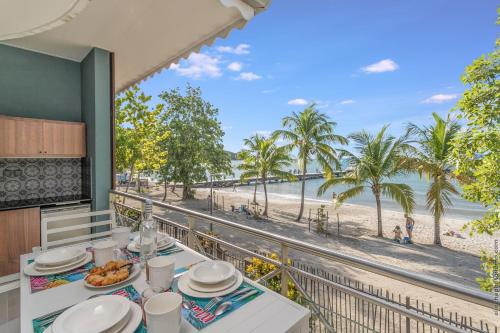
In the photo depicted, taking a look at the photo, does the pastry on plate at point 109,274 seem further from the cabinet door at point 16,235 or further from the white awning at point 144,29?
the cabinet door at point 16,235

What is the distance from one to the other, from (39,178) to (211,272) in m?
3.40

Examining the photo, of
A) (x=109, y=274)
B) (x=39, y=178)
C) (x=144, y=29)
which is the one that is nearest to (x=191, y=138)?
(x=39, y=178)

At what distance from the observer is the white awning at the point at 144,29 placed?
229 centimetres

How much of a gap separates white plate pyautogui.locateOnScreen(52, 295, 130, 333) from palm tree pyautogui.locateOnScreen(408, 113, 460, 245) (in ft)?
35.0

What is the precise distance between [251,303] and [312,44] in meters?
26.4

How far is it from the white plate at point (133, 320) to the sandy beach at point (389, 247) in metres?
4.54

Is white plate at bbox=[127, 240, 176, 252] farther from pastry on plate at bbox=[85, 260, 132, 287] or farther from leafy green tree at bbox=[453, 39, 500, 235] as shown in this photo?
leafy green tree at bbox=[453, 39, 500, 235]

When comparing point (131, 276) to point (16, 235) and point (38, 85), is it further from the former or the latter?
point (38, 85)

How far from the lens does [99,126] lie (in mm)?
3215

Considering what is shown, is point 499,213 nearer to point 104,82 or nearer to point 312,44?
point 104,82

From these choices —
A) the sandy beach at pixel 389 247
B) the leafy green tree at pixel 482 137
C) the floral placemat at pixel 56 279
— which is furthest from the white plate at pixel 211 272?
the leafy green tree at pixel 482 137

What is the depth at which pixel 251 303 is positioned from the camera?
3.01 ft

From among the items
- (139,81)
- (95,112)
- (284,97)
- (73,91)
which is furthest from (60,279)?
(284,97)

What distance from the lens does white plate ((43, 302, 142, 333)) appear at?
75 centimetres
